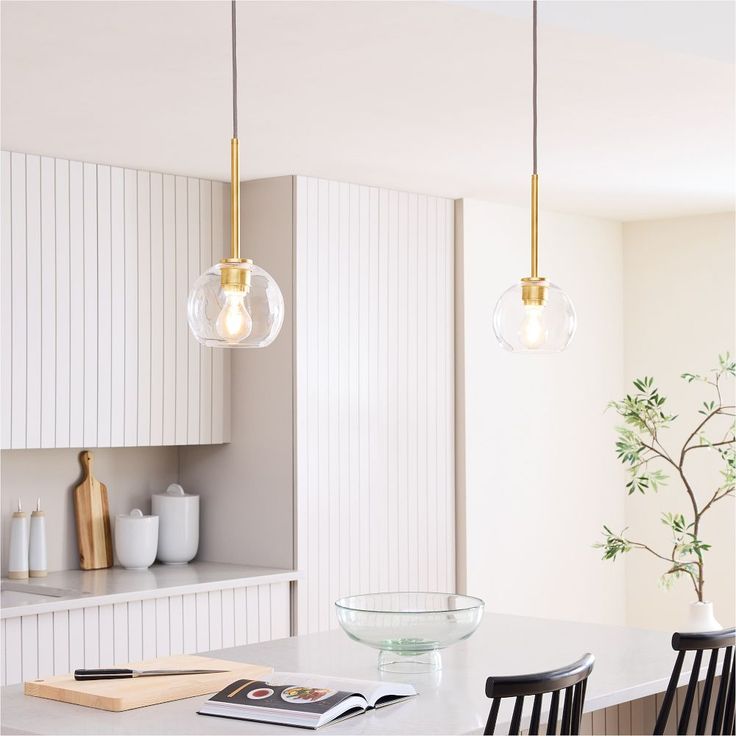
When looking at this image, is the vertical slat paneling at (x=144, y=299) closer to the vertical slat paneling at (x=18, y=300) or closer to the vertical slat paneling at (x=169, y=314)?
the vertical slat paneling at (x=169, y=314)

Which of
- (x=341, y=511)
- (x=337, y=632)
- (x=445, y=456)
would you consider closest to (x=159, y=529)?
(x=341, y=511)

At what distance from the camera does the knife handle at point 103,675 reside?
8.76 ft

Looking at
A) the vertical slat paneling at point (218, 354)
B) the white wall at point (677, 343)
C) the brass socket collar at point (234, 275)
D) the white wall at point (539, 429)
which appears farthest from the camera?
the white wall at point (677, 343)

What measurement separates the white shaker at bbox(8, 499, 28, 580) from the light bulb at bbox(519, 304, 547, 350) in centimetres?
269

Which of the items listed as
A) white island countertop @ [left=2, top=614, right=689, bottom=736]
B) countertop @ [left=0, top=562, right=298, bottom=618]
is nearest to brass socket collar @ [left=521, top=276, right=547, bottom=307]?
white island countertop @ [left=2, top=614, right=689, bottom=736]

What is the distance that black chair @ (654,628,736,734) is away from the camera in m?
2.56

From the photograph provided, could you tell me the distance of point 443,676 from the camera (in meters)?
2.78

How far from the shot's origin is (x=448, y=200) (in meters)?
5.57

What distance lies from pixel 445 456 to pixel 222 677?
9.50 ft

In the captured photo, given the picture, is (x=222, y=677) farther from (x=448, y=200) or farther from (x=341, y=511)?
(x=448, y=200)

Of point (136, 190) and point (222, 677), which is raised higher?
point (136, 190)

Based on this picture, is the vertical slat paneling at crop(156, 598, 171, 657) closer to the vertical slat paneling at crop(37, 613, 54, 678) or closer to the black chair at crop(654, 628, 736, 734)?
the vertical slat paneling at crop(37, 613, 54, 678)

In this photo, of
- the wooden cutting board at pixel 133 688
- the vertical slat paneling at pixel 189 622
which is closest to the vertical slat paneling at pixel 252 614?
the vertical slat paneling at pixel 189 622

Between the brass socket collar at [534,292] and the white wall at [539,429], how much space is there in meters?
2.89
